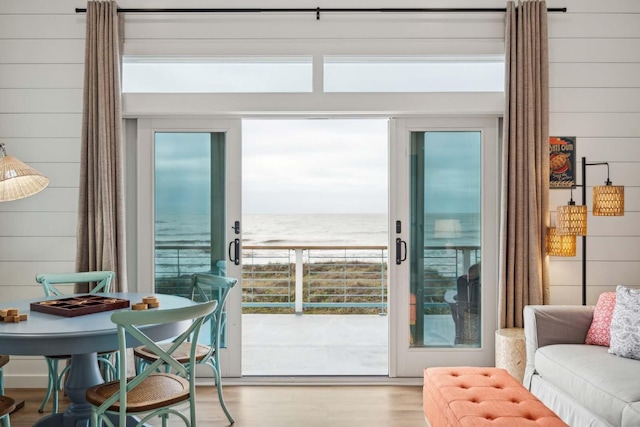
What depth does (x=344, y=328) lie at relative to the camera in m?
6.22

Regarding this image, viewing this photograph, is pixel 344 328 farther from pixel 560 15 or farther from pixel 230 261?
pixel 560 15

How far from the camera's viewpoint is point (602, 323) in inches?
129

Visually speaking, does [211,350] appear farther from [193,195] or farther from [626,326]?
[626,326]

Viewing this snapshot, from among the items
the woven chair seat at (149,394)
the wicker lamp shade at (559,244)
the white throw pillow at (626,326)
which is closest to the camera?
the woven chair seat at (149,394)

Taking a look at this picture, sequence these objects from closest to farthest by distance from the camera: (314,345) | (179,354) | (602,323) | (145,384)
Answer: (145,384)
(179,354)
(602,323)
(314,345)

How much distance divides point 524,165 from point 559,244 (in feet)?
2.05

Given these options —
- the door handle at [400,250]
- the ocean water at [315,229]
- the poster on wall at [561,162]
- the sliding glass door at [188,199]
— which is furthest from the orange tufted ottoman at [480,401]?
the ocean water at [315,229]

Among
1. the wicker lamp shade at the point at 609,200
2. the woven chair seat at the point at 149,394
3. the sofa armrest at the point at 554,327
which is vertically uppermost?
the wicker lamp shade at the point at 609,200

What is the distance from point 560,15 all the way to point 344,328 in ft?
12.8

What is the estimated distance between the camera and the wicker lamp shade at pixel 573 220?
3578mm

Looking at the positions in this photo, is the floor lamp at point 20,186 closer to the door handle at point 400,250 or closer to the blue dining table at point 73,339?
the blue dining table at point 73,339

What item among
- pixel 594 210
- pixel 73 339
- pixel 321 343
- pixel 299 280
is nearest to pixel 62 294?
pixel 73 339

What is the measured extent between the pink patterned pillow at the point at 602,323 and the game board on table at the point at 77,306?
2.79m

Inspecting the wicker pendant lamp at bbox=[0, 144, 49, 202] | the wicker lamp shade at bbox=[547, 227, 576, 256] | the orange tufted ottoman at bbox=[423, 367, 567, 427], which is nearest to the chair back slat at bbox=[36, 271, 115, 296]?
the wicker pendant lamp at bbox=[0, 144, 49, 202]
